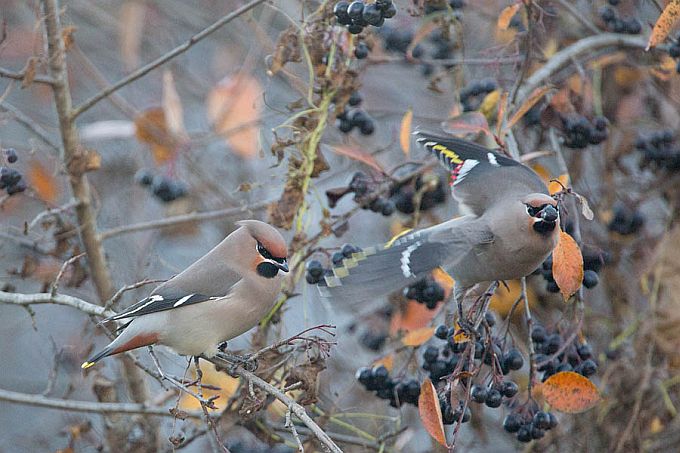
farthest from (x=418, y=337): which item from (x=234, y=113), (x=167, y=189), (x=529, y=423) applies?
(x=234, y=113)

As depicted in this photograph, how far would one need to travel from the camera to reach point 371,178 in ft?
10.8

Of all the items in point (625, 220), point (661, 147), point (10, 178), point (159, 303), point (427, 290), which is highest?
point (10, 178)

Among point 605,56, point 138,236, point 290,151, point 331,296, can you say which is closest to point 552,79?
point 605,56

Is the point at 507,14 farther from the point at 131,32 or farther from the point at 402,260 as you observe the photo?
the point at 131,32

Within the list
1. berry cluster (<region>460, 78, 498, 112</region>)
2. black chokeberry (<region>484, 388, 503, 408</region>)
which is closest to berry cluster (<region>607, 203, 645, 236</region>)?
berry cluster (<region>460, 78, 498, 112</region>)

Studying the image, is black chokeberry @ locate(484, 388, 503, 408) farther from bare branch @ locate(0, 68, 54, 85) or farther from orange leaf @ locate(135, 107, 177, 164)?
orange leaf @ locate(135, 107, 177, 164)

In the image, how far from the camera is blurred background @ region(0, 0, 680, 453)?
10.2ft

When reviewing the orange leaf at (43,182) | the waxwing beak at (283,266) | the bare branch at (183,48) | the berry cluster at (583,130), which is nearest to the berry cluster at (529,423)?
the waxwing beak at (283,266)

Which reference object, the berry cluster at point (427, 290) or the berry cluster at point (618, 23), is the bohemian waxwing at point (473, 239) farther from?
the berry cluster at point (618, 23)

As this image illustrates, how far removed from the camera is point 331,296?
244cm

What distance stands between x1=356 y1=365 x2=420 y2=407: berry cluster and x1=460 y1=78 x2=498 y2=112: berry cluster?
1078 millimetres

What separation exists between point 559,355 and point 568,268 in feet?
1.53

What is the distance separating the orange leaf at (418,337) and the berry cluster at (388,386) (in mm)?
114

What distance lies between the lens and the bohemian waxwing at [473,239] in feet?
8.25
